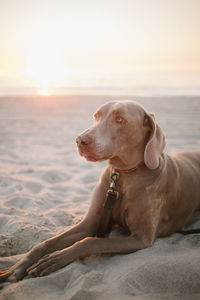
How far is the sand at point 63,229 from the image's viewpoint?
201 cm

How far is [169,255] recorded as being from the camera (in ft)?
7.81

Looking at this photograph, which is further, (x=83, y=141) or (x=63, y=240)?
(x=63, y=240)

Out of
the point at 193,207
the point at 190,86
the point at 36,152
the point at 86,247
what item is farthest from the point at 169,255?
the point at 190,86

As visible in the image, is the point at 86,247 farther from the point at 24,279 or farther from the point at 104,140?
the point at 104,140

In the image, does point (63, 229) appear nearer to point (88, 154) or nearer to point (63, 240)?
point (63, 240)

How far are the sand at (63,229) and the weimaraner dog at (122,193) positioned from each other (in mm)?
129

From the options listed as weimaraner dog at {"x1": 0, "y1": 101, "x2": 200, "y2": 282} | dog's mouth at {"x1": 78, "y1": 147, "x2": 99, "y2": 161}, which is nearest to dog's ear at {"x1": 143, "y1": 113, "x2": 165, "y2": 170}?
weimaraner dog at {"x1": 0, "y1": 101, "x2": 200, "y2": 282}

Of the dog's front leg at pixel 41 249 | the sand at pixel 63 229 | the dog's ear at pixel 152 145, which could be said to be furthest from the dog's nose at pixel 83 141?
the sand at pixel 63 229

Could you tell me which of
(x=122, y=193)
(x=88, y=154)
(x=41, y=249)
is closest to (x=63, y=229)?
(x=41, y=249)

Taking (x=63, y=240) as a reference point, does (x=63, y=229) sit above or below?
below

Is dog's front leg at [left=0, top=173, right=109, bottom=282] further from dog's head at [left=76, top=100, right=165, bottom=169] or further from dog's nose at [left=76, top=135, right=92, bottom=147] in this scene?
dog's nose at [left=76, top=135, right=92, bottom=147]

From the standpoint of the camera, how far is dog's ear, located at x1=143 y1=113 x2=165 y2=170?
2.54m

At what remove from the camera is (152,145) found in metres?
2.57

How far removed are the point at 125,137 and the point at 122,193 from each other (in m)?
0.50
